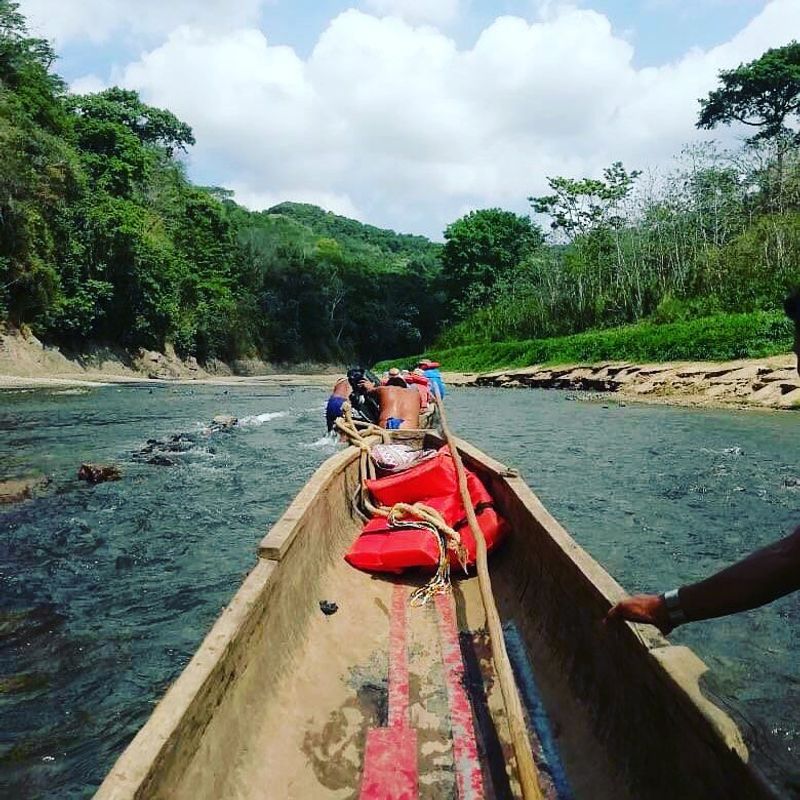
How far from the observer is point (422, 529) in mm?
4484

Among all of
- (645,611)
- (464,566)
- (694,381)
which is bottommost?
(694,381)

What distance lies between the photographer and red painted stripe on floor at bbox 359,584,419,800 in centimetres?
232

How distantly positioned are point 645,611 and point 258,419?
1392 cm

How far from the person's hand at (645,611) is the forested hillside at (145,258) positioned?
2389 centimetres

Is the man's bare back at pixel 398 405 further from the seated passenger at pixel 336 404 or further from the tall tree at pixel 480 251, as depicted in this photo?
the tall tree at pixel 480 251

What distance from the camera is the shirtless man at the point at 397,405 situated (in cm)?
850

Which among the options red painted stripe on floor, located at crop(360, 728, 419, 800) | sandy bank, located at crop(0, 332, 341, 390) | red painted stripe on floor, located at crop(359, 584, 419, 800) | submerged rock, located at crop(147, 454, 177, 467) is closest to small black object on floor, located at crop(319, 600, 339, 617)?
red painted stripe on floor, located at crop(359, 584, 419, 800)

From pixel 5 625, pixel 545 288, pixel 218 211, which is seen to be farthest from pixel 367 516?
pixel 218 211

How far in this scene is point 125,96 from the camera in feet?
138

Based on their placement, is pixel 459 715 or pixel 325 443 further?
pixel 325 443

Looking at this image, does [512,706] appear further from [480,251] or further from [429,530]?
[480,251]

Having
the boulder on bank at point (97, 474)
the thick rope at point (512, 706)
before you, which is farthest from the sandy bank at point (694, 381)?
Answer: the thick rope at point (512, 706)

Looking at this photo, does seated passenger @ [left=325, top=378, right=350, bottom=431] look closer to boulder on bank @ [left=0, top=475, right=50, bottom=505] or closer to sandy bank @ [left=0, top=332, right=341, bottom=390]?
boulder on bank @ [left=0, top=475, right=50, bottom=505]

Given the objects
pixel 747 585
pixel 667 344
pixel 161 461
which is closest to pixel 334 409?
pixel 161 461
